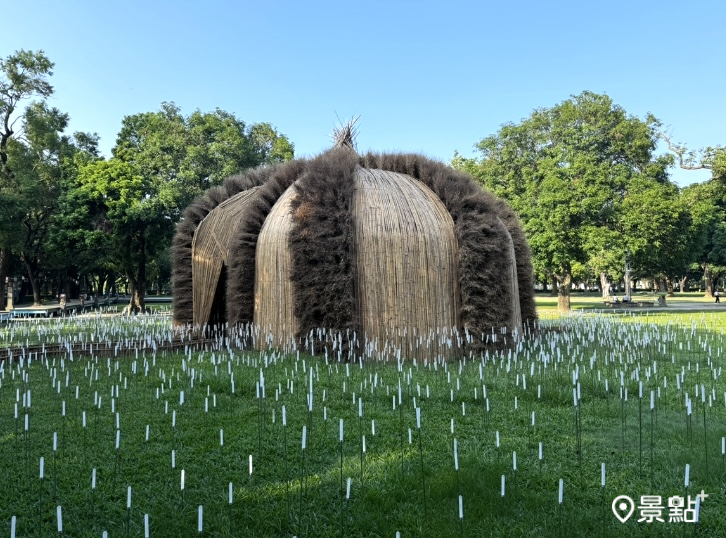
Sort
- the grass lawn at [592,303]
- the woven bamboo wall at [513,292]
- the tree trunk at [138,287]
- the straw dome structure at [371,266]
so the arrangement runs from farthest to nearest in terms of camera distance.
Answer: the grass lawn at [592,303], the tree trunk at [138,287], the woven bamboo wall at [513,292], the straw dome structure at [371,266]

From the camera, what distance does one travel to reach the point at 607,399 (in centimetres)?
625

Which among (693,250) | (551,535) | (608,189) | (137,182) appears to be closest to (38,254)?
(137,182)

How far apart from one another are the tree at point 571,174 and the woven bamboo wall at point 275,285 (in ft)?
61.7

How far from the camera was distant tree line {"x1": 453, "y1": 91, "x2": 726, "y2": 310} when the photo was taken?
25672mm

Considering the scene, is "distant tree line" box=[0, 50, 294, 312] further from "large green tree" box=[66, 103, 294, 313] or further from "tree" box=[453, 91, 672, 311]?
"tree" box=[453, 91, 672, 311]

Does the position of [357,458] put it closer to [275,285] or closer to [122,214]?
[275,285]

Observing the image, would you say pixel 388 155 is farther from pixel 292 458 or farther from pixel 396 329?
pixel 292 458

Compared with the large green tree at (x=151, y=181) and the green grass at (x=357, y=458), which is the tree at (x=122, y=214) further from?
the green grass at (x=357, y=458)

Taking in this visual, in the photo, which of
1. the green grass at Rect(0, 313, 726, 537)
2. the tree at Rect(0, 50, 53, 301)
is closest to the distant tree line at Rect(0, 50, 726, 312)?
the tree at Rect(0, 50, 53, 301)

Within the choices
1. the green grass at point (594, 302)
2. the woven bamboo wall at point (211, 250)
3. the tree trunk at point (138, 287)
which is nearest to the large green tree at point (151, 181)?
the tree trunk at point (138, 287)

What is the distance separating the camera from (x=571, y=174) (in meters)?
27.4

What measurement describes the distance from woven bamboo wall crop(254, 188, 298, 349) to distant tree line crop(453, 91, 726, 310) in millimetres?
18826

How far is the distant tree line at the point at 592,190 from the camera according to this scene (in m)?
25.7

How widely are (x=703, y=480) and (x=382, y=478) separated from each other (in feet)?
8.64
